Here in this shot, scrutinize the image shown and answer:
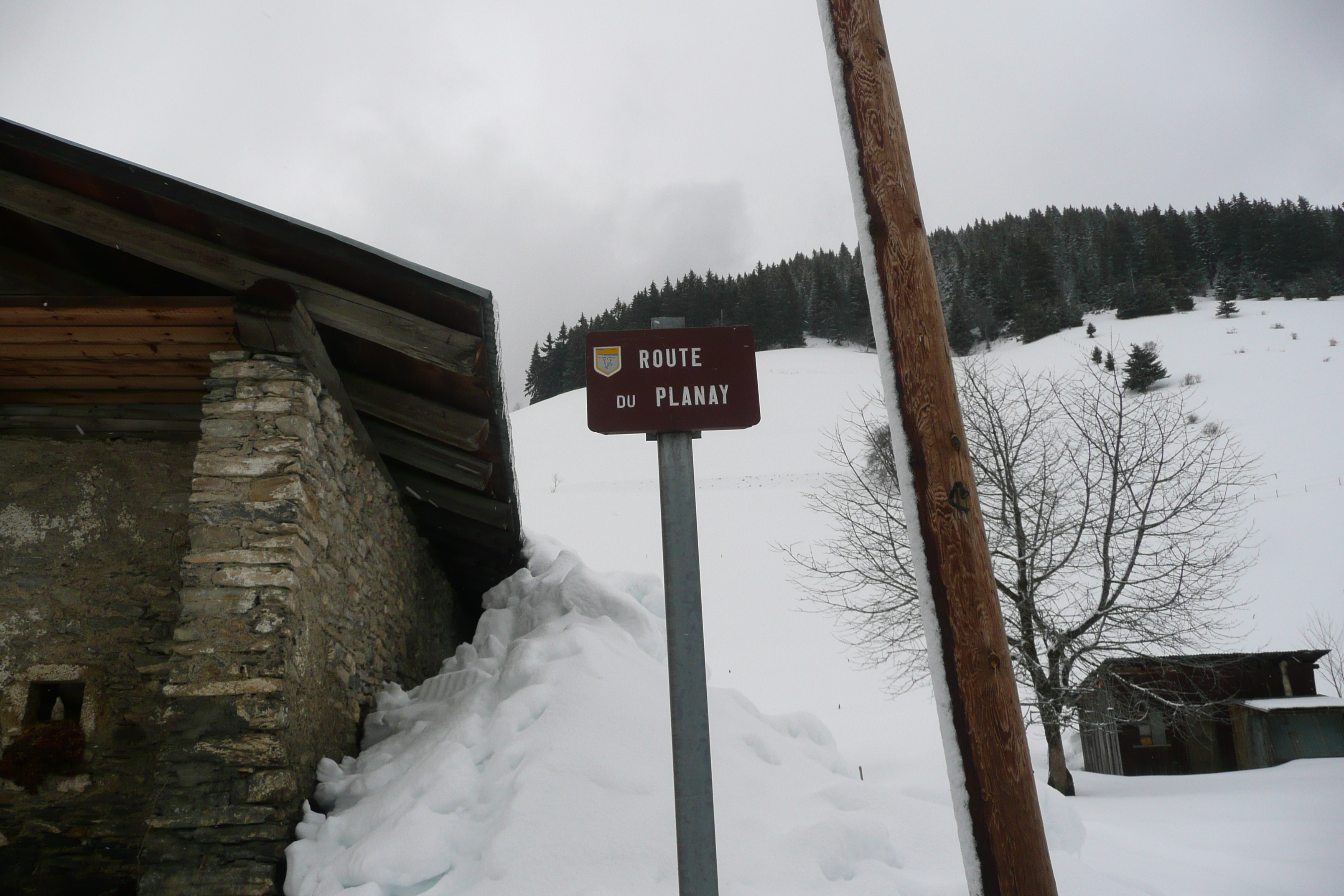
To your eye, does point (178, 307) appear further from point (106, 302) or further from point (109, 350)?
point (109, 350)

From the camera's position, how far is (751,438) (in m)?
39.1

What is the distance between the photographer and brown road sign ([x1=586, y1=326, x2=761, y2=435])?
82.5 inches

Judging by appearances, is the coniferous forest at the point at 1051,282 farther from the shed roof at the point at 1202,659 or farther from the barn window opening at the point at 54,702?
the barn window opening at the point at 54,702

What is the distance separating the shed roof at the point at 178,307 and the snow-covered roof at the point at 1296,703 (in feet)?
50.5

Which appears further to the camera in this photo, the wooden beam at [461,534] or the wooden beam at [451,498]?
the wooden beam at [461,534]

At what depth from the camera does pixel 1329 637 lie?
17609 millimetres

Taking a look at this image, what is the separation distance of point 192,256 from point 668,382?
301 centimetres

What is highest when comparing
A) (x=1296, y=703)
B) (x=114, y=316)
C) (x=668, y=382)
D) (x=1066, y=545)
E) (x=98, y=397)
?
(x=114, y=316)

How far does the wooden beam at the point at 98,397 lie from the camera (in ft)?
14.1

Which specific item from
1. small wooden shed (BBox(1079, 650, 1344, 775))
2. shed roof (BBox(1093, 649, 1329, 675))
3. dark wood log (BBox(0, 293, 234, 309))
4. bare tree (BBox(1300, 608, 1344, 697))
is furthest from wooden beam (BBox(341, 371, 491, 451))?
bare tree (BBox(1300, 608, 1344, 697))

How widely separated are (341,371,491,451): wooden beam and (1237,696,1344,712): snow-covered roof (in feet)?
51.2

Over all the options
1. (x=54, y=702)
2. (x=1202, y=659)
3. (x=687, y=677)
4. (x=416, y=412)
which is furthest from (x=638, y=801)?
(x=1202, y=659)

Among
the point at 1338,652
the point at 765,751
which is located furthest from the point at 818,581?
the point at 765,751

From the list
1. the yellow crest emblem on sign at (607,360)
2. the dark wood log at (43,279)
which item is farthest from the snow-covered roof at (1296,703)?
the dark wood log at (43,279)
